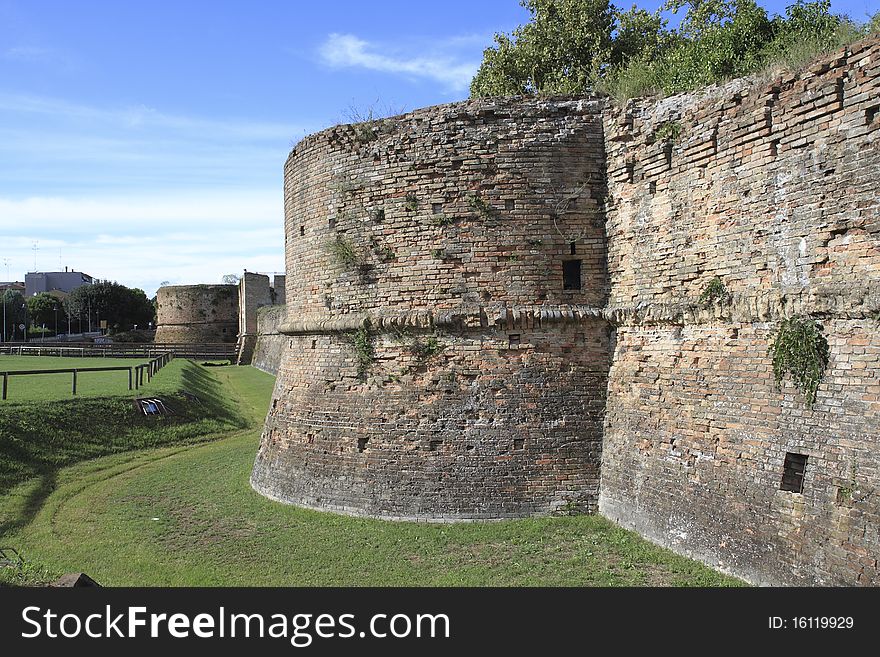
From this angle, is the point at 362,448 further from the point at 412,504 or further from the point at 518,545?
the point at 518,545

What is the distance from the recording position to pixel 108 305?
7031cm

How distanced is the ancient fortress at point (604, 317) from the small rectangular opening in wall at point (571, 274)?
0.04 metres

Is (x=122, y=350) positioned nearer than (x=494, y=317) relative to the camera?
No

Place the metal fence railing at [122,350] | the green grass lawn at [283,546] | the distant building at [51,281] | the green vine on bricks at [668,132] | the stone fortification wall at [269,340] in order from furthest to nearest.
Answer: the distant building at [51,281] → the metal fence railing at [122,350] → the stone fortification wall at [269,340] → the green vine on bricks at [668,132] → the green grass lawn at [283,546]

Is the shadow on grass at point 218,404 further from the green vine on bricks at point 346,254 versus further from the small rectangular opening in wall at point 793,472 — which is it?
the small rectangular opening in wall at point 793,472

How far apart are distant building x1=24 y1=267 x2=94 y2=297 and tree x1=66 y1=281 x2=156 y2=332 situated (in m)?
40.1

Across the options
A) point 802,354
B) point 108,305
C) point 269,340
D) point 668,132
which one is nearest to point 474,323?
point 668,132

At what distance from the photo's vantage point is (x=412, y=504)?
8672mm

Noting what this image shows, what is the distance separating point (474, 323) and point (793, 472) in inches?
164

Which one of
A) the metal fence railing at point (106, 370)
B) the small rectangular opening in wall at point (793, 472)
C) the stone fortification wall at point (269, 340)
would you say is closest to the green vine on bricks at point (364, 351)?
the small rectangular opening in wall at point (793, 472)

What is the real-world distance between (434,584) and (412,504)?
6.65 feet

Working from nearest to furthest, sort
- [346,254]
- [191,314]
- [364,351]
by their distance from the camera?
[364,351], [346,254], [191,314]

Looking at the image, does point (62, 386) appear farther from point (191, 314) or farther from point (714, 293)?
point (191, 314)

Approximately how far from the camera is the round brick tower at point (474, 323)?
340 inches
